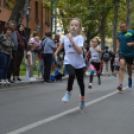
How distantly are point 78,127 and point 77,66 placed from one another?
170cm

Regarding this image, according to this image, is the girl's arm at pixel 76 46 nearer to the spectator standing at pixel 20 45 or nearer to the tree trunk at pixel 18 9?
the spectator standing at pixel 20 45

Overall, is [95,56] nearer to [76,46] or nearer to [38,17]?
[76,46]

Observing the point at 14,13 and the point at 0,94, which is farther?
the point at 14,13

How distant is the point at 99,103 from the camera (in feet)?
25.6

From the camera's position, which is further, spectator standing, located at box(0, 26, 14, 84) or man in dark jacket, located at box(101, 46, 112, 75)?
man in dark jacket, located at box(101, 46, 112, 75)

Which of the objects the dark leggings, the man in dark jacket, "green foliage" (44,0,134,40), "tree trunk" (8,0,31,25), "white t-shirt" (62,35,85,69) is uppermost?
"green foliage" (44,0,134,40)

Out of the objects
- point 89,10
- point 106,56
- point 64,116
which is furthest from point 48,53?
point 89,10

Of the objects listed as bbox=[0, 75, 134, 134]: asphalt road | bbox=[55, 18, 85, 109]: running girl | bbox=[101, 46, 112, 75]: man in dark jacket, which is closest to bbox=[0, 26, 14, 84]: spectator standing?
bbox=[0, 75, 134, 134]: asphalt road

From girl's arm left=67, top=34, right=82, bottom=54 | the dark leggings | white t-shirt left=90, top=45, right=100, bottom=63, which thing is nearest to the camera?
girl's arm left=67, top=34, right=82, bottom=54

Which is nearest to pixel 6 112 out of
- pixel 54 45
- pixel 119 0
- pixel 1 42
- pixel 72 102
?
pixel 72 102

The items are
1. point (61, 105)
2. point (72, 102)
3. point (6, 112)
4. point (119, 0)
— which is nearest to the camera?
point (6, 112)

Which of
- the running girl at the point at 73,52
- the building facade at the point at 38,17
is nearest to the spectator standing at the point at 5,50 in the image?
the running girl at the point at 73,52

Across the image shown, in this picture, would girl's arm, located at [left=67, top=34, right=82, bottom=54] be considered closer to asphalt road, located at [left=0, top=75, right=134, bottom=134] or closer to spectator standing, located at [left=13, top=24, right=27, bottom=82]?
asphalt road, located at [left=0, top=75, right=134, bottom=134]

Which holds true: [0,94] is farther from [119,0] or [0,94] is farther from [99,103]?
[119,0]
